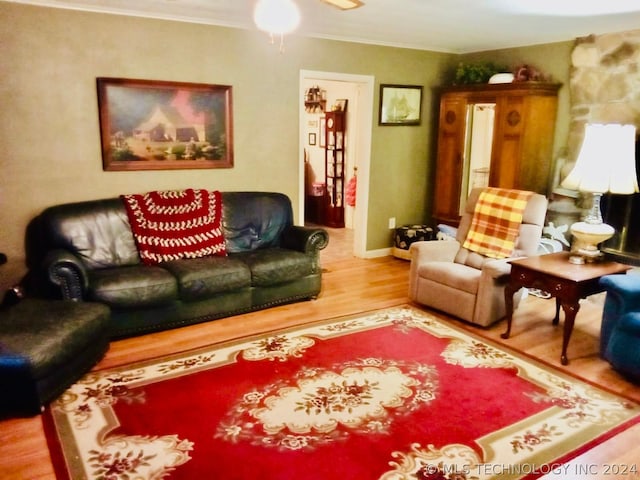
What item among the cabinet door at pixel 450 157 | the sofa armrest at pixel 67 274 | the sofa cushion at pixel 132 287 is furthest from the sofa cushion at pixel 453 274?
the sofa armrest at pixel 67 274

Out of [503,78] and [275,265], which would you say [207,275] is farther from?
[503,78]

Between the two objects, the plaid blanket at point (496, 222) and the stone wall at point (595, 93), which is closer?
the plaid blanket at point (496, 222)

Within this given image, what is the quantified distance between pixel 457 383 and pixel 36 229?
334 centimetres

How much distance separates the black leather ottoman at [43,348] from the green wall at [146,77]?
1.28 meters

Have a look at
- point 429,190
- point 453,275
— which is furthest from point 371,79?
point 453,275

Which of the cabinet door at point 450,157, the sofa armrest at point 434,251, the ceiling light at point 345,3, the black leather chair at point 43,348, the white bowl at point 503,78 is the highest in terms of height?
the ceiling light at point 345,3

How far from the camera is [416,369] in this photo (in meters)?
3.16

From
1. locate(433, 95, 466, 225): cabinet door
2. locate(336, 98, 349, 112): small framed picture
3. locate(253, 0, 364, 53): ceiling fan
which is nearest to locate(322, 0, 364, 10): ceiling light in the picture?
locate(253, 0, 364, 53): ceiling fan

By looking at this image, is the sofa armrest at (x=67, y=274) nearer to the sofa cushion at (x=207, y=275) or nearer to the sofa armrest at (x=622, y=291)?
the sofa cushion at (x=207, y=275)

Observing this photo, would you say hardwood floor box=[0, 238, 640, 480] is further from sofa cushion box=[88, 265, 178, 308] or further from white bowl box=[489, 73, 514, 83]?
white bowl box=[489, 73, 514, 83]

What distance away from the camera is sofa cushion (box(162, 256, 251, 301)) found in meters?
3.69

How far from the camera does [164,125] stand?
14.3 feet

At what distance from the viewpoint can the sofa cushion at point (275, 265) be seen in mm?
4012

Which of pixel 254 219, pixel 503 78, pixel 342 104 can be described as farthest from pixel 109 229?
pixel 342 104
